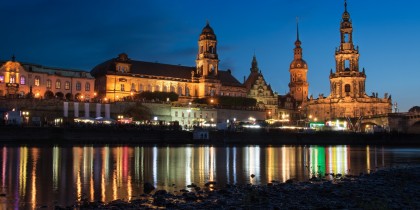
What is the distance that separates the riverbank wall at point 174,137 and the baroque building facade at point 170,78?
31.1 m

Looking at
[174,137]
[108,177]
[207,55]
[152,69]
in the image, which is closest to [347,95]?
[207,55]

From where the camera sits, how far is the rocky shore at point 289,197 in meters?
20.7

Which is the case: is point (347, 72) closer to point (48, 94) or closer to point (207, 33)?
point (207, 33)

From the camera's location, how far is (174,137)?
3482 inches

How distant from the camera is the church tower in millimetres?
174625

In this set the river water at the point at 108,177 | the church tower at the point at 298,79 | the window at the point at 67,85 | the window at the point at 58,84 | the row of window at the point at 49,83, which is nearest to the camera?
the river water at the point at 108,177

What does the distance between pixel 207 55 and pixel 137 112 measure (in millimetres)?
35004

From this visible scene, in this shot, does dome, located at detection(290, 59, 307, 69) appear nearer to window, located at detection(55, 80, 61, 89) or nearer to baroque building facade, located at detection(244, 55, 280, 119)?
baroque building facade, located at detection(244, 55, 280, 119)

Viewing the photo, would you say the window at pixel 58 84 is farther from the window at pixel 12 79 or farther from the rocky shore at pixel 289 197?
the rocky shore at pixel 289 197

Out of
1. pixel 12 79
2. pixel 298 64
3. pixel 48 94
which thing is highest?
pixel 298 64

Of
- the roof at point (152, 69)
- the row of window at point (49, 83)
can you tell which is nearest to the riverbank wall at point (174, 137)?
the row of window at point (49, 83)

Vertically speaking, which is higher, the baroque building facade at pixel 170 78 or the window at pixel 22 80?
the baroque building facade at pixel 170 78

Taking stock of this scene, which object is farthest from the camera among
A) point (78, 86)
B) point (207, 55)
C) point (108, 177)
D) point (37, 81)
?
point (207, 55)

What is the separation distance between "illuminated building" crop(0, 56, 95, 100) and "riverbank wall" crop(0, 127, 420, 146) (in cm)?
2038
